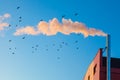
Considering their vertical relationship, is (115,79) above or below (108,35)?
above

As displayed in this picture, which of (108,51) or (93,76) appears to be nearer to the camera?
(108,51)

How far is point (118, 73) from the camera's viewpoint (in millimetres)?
45812

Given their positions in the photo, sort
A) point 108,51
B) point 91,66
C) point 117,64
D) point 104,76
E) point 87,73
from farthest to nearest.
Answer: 1. point 87,73
2. point 91,66
3. point 117,64
4. point 104,76
5. point 108,51

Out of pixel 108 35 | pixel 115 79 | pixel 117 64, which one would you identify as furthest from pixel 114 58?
pixel 108 35

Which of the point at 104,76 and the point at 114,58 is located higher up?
the point at 114,58

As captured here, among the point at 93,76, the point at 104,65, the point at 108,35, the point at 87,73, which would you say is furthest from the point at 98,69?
the point at 108,35

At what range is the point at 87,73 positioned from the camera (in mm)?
57125

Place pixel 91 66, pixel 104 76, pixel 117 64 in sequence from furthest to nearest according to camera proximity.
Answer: pixel 91 66 < pixel 117 64 < pixel 104 76

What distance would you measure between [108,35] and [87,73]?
1392 inches

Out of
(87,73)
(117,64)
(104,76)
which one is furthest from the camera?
(87,73)

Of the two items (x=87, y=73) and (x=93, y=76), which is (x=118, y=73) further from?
(x=87, y=73)

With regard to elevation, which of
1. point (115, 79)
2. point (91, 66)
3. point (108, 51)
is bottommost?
point (108, 51)

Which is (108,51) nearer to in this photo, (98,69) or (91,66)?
(98,69)

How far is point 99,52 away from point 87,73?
1210cm
